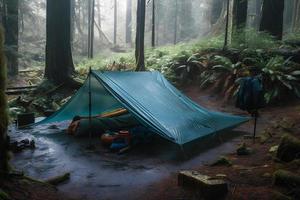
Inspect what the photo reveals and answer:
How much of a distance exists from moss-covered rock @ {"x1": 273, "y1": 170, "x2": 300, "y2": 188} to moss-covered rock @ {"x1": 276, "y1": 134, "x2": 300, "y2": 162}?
1.07 meters

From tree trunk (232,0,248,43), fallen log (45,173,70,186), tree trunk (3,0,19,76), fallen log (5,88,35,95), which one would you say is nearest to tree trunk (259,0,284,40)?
tree trunk (232,0,248,43)

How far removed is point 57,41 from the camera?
1427 cm

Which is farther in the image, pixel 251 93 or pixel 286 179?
pixel 251 93

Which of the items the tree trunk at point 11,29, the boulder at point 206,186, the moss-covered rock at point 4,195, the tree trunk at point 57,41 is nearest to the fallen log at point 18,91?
the tree trunk at point 57,41

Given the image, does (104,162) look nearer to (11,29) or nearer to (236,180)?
(236,180)

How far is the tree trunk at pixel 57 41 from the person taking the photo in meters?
14.1

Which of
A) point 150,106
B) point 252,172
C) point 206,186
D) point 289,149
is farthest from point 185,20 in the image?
point 206,186

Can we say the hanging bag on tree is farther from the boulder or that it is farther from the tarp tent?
the boulder

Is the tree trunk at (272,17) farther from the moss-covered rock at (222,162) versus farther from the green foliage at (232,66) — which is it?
the moss-covered rock at (222,162)

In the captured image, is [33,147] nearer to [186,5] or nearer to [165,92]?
[165,92]

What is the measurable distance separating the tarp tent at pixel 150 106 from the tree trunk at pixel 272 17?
22.2 ft

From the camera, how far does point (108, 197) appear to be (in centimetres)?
529

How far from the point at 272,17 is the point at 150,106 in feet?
30.1

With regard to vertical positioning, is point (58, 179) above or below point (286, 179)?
below
